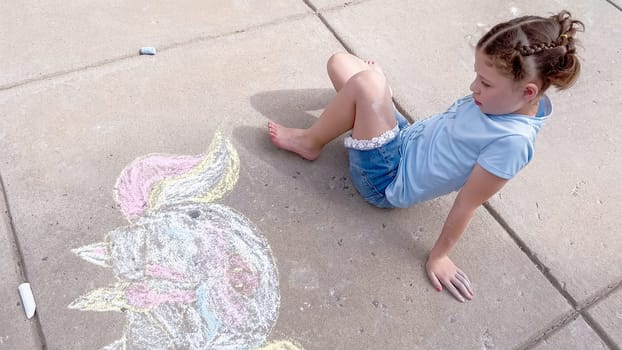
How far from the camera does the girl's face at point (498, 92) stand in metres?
1.52

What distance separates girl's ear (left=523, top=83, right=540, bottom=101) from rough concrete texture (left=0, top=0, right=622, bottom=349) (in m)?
0.71

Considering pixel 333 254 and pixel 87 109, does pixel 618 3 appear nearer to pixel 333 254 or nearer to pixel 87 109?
pixel 333 254

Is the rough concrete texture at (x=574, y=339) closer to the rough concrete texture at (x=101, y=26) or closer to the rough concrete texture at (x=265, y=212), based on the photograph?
the rough concrete texture at (x=265, y=212)

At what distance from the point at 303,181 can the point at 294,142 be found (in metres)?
0.17

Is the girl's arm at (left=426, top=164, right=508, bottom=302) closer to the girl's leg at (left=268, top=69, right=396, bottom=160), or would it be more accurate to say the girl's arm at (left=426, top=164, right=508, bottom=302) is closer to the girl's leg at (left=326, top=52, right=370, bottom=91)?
the girl's leg at (left=268, top=69, right=396, bottom=160)

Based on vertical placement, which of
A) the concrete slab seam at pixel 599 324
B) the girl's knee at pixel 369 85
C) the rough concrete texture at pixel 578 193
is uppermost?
the girl's knee at pixel 369 85

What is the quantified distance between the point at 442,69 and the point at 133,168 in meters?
1.56

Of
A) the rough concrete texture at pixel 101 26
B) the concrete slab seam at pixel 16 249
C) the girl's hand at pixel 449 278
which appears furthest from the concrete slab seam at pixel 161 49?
the girl's hand at pixel 449 278

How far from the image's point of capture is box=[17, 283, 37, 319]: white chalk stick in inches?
67.5

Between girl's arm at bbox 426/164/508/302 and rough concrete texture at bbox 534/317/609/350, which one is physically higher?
girl's arm at bbox 426/164/508/302

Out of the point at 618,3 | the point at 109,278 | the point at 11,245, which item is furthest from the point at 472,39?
the point at 11,245

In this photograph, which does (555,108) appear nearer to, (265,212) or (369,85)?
(369,85)

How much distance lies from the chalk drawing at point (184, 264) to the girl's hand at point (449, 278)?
1.81ft

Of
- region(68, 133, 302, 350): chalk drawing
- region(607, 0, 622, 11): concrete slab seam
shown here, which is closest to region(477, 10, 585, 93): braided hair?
region(68, 133, 302, 350): chalk drawing
